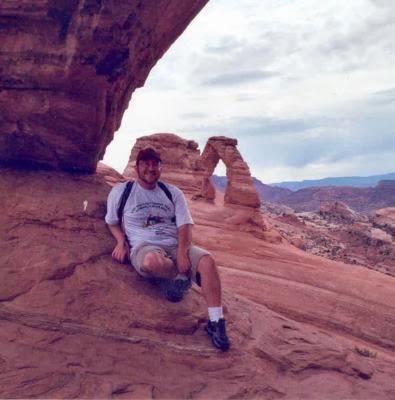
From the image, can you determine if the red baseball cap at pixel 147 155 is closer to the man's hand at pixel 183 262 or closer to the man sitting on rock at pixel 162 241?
the man sitting on rock at pixel 162 241

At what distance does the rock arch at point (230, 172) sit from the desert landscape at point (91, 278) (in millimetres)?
15394

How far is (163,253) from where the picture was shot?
621 centimetres

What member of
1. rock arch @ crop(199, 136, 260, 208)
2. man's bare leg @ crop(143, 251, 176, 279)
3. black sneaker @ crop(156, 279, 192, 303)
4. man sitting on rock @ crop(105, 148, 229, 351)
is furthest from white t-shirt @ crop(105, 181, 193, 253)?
rock arch @ crop(199, 136, 260, 208)

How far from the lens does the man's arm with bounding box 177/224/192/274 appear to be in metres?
6.21

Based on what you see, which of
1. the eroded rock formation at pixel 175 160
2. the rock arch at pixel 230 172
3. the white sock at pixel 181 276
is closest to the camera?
the white sock at pixel 181 276

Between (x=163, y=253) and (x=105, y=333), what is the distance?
50.7 inches

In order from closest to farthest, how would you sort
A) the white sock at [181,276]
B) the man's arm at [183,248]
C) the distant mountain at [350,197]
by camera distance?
1. the man's arm at [183,248]
2. the white sock at [181,276]
3. the distant mountain at [350,197]

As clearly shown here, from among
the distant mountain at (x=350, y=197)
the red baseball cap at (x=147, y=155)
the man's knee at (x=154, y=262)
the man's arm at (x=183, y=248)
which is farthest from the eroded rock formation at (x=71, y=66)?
the distant mountain at (x=350, y=197)

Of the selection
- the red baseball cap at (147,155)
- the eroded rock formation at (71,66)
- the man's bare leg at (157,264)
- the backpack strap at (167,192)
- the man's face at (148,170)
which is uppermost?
the eroded rock formation at (71,66)

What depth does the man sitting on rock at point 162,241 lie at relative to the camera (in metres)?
6.12

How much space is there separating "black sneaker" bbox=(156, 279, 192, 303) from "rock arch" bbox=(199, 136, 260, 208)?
58.7 feet

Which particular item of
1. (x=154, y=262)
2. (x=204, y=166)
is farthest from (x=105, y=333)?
(x=204, y=166)

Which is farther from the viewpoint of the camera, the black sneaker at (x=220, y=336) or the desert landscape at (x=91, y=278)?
the black sneaker at (x=220, y=336)

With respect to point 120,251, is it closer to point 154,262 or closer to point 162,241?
point 162,241
